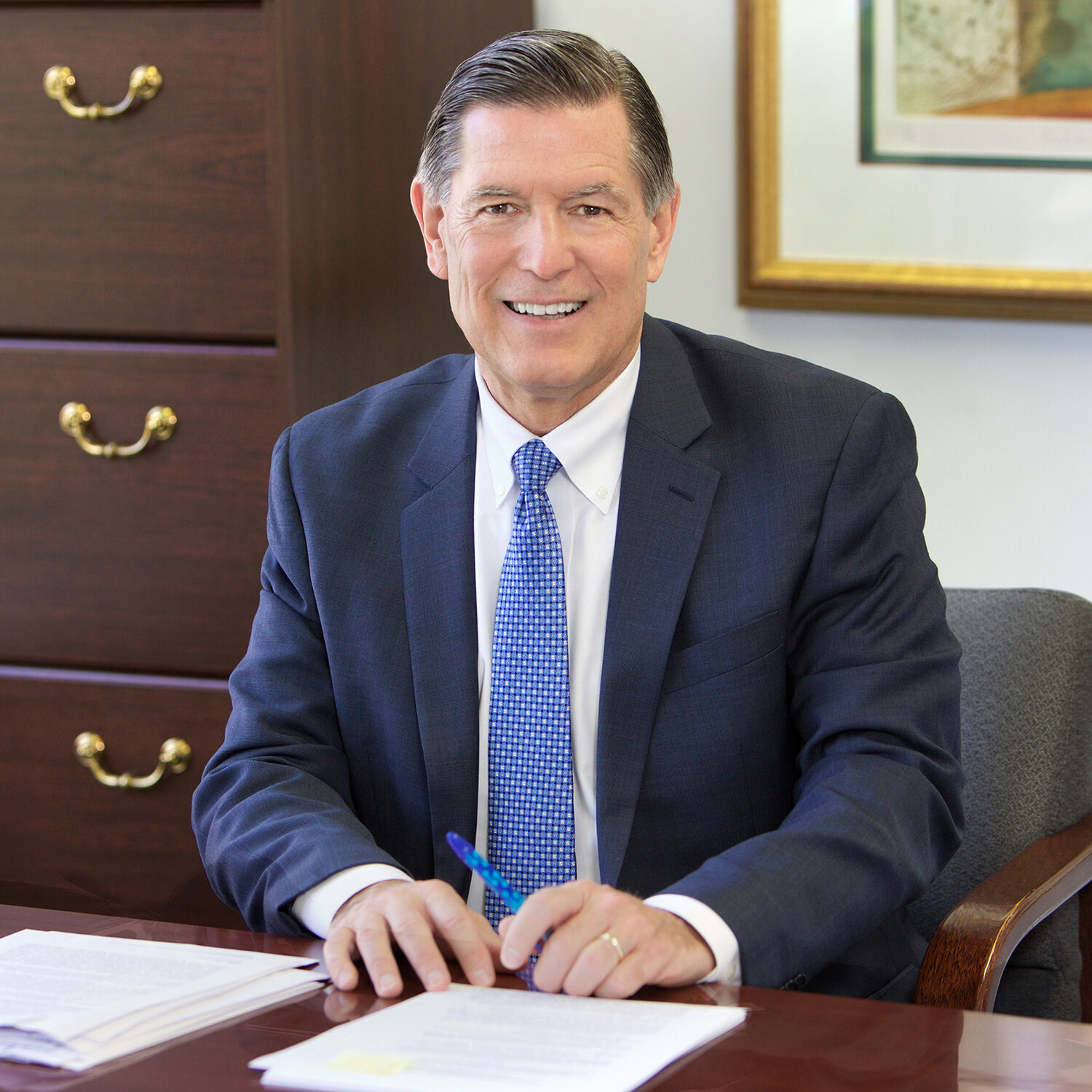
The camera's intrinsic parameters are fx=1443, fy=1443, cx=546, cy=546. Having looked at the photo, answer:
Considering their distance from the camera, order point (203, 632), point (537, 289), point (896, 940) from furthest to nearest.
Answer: point (203, 632), point (537, 289), point (896, 940)

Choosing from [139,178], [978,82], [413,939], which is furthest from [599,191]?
[978,82]

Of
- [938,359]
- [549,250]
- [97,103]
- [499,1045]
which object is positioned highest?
[97,103]

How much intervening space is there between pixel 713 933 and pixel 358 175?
160 cm

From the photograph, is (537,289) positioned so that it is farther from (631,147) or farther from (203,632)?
(203,632)

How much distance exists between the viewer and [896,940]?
5.98ft

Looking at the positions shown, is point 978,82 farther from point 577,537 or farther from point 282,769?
point 282,769

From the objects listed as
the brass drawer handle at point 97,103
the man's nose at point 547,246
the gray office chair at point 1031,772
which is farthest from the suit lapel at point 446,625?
the brass drawer handle at point 97,103

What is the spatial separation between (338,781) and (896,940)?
749mm

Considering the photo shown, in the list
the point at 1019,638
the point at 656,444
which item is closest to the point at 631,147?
the point at 656,444

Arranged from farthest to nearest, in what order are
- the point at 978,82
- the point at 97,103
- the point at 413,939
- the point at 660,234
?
the point at 978,82
the point at 97,103
the point at 660,234
the point at 413,939

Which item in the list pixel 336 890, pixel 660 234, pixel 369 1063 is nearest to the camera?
pixel 369 1063

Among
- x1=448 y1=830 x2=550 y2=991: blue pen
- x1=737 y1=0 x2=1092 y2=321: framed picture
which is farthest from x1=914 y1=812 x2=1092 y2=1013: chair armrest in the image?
x1=737 y1=0 x2=1092 y2=321: framed picture

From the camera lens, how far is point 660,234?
6.79 ft

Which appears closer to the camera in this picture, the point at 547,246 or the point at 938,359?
the point at 547,246
